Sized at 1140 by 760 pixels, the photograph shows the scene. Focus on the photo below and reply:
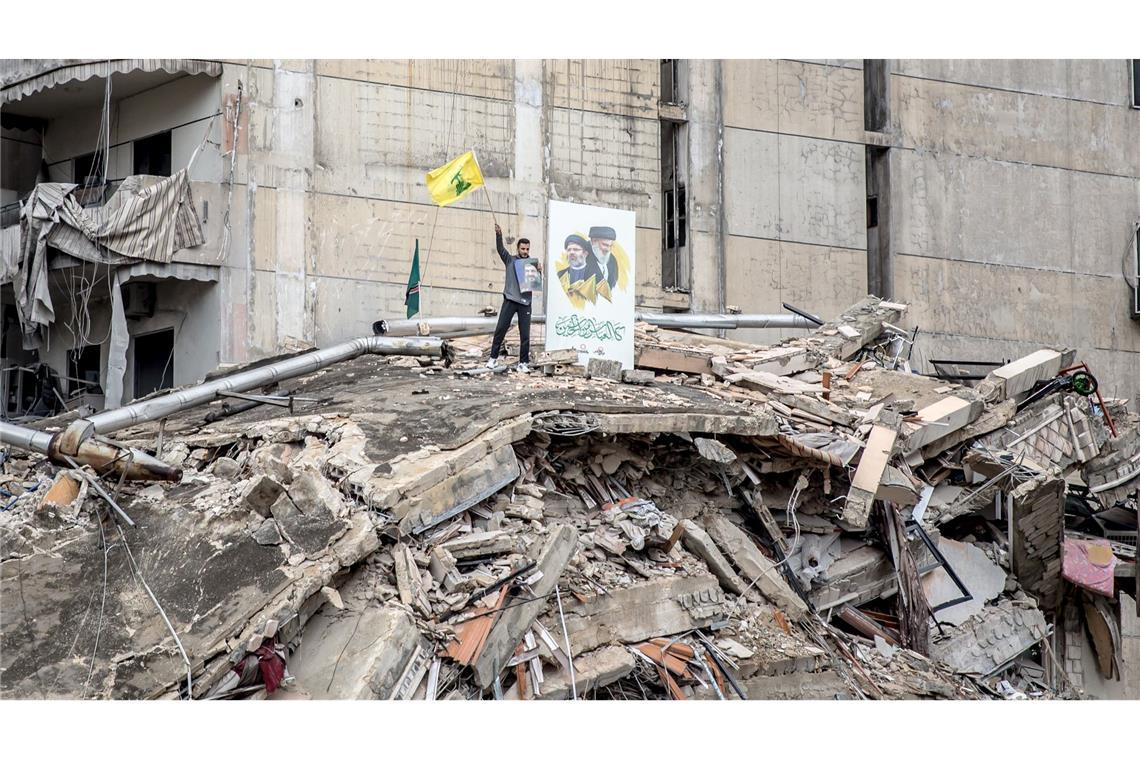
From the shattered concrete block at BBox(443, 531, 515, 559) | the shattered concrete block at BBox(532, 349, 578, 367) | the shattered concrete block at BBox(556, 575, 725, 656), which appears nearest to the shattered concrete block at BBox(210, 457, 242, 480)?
the shattered concrete block at BBox(443, 531, 515, 559)

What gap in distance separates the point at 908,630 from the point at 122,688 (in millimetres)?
8400

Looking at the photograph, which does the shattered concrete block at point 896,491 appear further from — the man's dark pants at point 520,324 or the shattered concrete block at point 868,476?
the man's dark pants at point 520,324

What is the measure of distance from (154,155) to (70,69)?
6.28 ft

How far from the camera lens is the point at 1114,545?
53.9ft

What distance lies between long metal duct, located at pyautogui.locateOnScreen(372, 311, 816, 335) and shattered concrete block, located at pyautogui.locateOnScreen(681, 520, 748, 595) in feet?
21.5

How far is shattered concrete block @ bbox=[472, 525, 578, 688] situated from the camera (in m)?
10.2

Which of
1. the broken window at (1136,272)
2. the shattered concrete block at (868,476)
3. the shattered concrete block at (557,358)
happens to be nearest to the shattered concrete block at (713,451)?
the shattered concrete block at (868,476)

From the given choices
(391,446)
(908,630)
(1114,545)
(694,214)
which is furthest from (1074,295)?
(391,446)

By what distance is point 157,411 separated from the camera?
46.1ft

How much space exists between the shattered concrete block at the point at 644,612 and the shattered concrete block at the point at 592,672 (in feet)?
0.35

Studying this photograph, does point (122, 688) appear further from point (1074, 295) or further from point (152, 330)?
point (1074, 295)

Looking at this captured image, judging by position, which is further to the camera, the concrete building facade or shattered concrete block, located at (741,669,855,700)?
the concrete building facade

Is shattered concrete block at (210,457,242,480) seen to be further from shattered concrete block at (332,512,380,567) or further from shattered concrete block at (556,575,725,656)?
shattered concrete block at (556,575,725,656)

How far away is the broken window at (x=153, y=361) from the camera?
2089 centimetres
